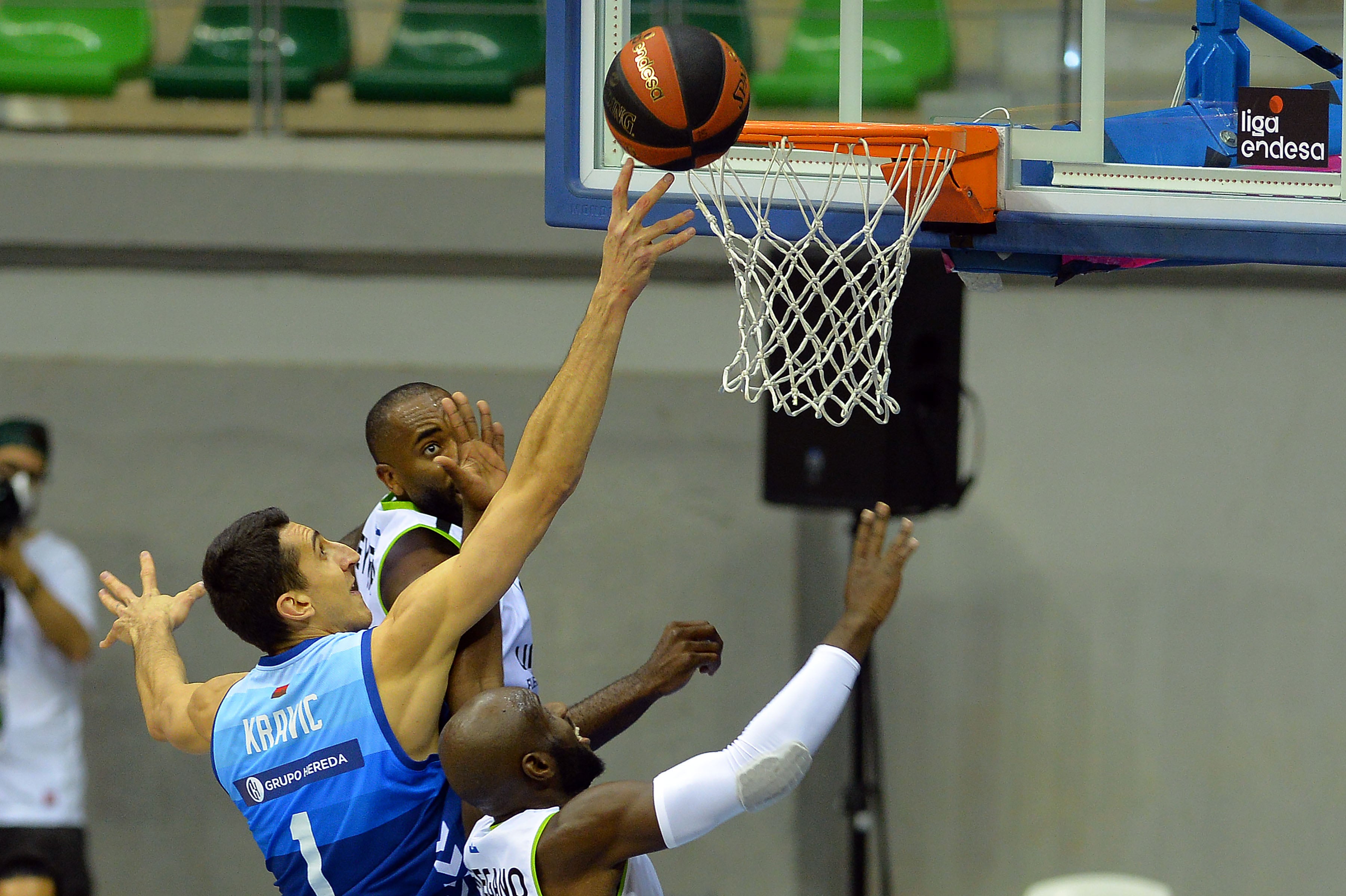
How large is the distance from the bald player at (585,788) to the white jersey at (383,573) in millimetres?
294

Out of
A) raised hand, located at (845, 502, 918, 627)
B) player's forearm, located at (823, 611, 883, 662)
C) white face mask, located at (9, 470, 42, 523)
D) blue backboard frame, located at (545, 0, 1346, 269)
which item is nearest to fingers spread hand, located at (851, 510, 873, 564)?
raised hand, located at (845, 502, 918, 627)

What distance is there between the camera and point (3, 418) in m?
5.89

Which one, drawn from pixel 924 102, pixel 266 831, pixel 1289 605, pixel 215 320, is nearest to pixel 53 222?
pixel 215 320

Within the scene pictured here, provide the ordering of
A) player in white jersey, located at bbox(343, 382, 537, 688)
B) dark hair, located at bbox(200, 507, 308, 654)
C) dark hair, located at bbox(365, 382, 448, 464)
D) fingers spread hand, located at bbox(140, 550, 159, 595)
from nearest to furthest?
dark hair, located at bbox(200, 507, 308, 654) → player in white jersey, located at bbox(343, 382, 537, 688) → dark hair, located at bbox(365, 382, 448, 464) → fingers spread hand, located at bbox(140, 550, 159, 595)

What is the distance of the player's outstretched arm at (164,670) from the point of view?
2799mm

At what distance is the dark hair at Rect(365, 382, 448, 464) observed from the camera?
113 inches

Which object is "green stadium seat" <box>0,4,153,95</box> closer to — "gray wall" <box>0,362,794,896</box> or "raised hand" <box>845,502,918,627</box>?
"gray wall" <box>0,362,794,896</box>

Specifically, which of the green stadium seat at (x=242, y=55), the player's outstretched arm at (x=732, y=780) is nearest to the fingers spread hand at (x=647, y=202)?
the player's outstretched arm at (x=732, y=780)

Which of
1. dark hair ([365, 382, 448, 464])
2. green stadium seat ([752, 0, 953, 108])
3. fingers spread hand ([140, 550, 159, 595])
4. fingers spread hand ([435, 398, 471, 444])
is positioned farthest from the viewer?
green stadium seat ([752, 0, 953, 108])

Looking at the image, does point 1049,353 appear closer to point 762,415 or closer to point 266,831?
point 762,415

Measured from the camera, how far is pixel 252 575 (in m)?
2.63

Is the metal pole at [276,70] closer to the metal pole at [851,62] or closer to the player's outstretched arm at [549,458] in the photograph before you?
the metal pole at [851,62]

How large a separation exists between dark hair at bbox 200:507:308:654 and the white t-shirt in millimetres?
2512

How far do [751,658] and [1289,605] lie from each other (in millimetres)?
2227
